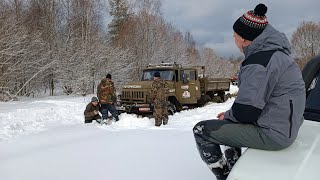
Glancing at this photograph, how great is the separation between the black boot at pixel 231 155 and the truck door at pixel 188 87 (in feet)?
36.9

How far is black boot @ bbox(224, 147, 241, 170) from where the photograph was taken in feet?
9.61

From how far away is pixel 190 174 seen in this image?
4.48m

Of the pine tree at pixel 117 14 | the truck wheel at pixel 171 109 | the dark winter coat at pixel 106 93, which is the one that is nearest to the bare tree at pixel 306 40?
the pine tree at pixel 117 14

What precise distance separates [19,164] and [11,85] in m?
20.1

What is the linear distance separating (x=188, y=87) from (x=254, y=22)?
12.1 meters

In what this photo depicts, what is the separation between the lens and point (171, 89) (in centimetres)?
1389

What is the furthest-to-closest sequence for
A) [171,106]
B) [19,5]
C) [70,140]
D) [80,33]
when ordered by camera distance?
[80,33] < [19,5] < [171,106] < [70,140]

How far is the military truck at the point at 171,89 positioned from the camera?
42.6 feet

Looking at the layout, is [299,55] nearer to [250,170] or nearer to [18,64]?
[18,64]

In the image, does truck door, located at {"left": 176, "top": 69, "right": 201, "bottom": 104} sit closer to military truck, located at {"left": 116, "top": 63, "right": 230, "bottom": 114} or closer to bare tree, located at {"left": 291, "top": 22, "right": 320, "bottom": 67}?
military truck, located at {"left": 116, "top": 63, "right": 230, "bottom": 114}

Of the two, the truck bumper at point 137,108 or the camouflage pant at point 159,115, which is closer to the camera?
the camouflage pant at point 159,115

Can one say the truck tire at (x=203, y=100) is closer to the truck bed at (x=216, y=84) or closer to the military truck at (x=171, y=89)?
the military truck at (x=171, y=89)

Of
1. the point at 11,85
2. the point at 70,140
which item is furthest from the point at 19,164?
the point at 11,85

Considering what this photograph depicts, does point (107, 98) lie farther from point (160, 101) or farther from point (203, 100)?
point (203, 100)
